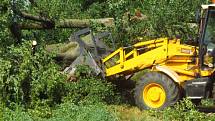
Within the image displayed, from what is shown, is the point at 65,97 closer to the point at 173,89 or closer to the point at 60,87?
the point at 60,87

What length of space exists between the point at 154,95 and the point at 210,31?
163 centimetres

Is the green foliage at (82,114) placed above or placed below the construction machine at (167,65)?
below

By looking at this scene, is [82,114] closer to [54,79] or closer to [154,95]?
[54,79]

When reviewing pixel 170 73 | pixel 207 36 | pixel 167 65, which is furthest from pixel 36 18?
pixel 207 36

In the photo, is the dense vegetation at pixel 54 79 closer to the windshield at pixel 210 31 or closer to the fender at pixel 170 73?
the fender at pixel 170 73

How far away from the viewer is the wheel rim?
1025cm

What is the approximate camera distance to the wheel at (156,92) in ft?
33.0

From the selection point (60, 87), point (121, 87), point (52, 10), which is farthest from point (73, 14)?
point (60, 87)

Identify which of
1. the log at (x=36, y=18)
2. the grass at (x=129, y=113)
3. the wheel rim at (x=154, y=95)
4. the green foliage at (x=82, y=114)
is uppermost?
the log at (x=36, y=18)

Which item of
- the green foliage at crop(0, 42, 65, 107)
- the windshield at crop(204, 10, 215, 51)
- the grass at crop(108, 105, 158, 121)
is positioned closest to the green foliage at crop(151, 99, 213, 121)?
the grass at crop(108, 105, 158, 121)

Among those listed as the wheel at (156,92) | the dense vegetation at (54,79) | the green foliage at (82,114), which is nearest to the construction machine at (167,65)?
the wheel at (156,92)

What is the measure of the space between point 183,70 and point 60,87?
2.37 meters

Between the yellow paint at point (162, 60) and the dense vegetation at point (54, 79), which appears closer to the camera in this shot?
the dense vegetation at point (54, 79)

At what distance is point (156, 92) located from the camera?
10.3 m
